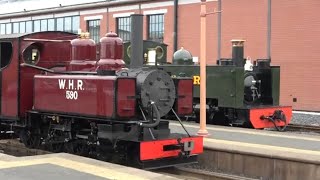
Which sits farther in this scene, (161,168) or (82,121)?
(82,121)

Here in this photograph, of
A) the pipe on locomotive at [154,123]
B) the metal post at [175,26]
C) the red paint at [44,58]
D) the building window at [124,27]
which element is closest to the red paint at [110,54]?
the pipe on locomotive at [154,123]

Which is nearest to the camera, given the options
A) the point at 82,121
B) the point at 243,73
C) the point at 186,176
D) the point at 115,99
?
the point at 115,99

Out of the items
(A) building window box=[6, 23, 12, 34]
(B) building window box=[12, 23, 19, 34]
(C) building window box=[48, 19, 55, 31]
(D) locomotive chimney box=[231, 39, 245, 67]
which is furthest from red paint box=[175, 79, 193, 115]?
(A) building window box=[6, 23, 12, 34]

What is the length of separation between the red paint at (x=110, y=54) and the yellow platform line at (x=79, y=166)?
184 centimetres

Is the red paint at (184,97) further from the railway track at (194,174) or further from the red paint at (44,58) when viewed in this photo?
the red paint at (44,58)

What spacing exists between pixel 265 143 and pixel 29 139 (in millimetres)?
4752

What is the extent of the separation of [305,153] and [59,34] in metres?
5.48

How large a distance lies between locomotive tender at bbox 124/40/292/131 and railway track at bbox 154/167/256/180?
4290 mm

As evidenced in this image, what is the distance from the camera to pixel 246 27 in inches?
869

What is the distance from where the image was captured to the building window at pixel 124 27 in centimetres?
2790

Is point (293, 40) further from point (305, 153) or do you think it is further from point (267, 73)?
point (305, 153)

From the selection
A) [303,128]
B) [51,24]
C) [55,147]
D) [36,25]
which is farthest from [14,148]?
[36,25]

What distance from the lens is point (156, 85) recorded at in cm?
805

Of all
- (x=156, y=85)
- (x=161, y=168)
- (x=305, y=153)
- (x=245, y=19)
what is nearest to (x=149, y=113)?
(x=156, y=85)
